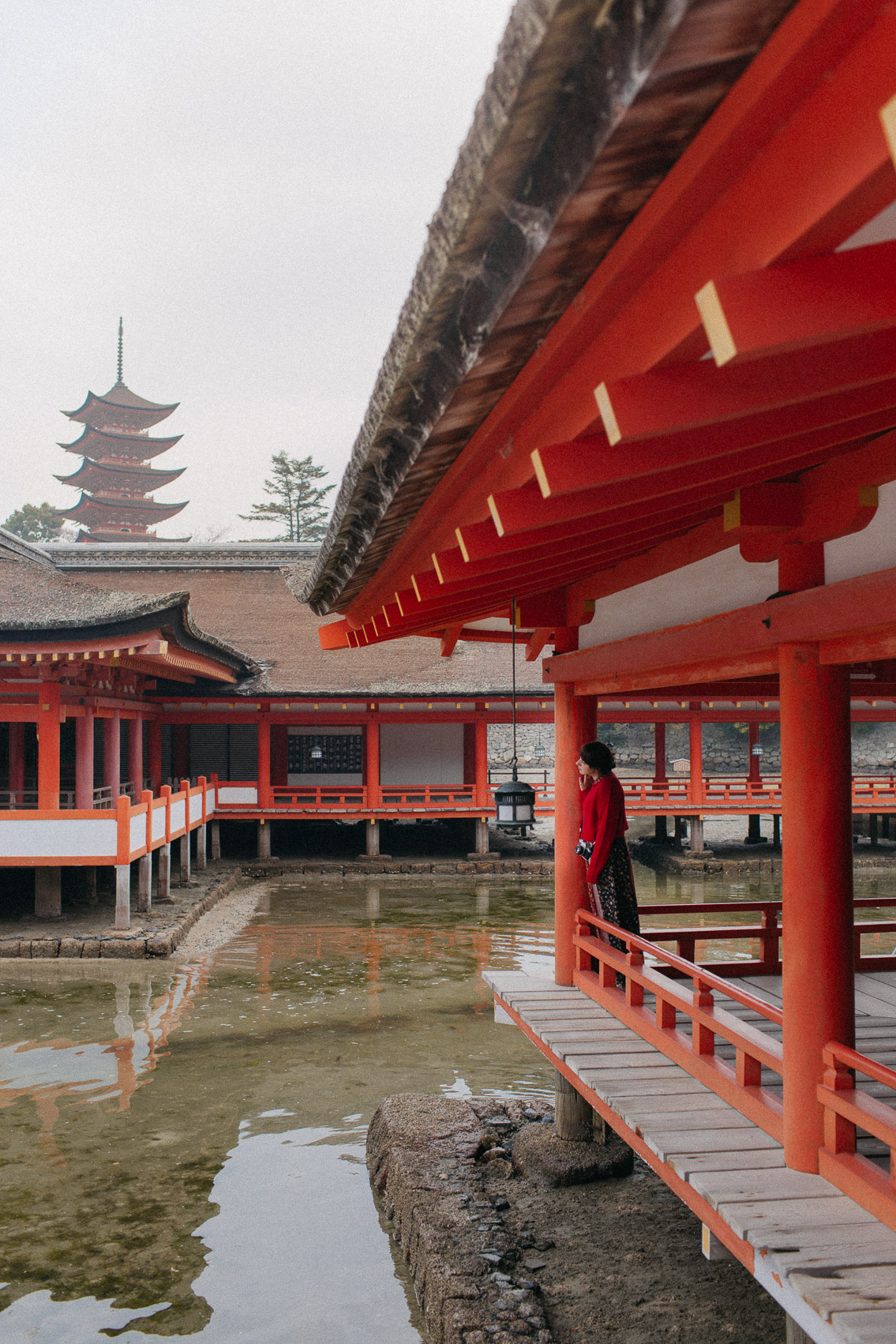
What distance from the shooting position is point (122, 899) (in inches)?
453

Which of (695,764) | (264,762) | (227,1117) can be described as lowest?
(227,1117)

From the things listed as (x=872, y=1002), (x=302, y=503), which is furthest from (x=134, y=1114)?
(x=302, y=503)

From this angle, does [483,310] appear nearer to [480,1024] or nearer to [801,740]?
[801,740]

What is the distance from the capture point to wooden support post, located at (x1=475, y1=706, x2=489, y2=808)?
17828mm

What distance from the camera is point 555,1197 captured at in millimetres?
5262

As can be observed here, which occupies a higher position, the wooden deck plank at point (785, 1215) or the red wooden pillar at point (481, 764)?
the red wooden pillar at point (481, 764)

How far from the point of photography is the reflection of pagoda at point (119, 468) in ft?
126

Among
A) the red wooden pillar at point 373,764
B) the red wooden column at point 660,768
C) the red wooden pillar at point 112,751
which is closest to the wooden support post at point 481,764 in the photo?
the red wooden pillar at point 373,764

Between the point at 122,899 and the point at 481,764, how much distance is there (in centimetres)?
828

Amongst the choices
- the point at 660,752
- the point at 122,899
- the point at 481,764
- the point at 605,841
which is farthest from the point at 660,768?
the point at 605,841

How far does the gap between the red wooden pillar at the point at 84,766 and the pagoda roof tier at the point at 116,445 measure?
1151 inches

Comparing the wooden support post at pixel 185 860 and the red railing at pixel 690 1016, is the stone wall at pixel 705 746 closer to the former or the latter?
the wooden support post at pixel 185 860

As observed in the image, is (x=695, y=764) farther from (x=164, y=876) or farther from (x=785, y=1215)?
(x=785, y=1215)

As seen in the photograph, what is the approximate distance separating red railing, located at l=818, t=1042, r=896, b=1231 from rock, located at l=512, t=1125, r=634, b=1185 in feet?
7.99
